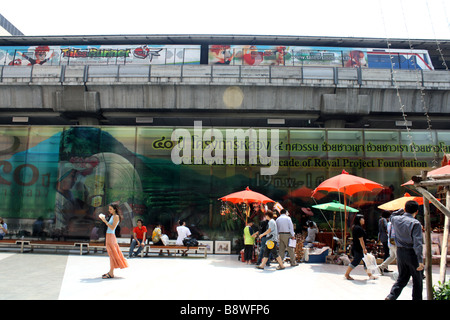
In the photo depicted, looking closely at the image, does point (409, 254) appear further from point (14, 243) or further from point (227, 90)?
point (227, 90)

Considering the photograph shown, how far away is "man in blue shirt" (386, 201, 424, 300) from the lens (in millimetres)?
5547

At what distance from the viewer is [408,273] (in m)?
5.69

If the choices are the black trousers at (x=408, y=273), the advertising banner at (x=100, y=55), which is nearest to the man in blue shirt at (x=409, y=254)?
the black trousers at (x=408, y=273)

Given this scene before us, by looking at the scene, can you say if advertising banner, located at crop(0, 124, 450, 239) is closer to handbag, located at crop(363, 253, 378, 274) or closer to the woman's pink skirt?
handbag, located at crop(363, 253, 378, 274)

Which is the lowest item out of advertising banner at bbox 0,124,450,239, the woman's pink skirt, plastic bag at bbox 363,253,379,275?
plastic bag at bbox 363,253,379,275

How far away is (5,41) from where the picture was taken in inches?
1540

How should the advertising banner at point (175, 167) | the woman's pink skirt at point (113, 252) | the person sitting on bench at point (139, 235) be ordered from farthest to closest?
the advertising banner at point (175, 167) < the person sitting on bench at point (139, 235) < the woman's pink skirt at point (113, 252)

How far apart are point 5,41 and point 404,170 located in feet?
139

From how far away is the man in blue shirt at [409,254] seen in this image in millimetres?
5547

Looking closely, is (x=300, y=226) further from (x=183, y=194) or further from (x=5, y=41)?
(x=5, y=41)

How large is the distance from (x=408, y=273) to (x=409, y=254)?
12.4 inches

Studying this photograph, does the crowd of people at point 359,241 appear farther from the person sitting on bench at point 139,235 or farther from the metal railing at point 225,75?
the metal railing at point 225,75

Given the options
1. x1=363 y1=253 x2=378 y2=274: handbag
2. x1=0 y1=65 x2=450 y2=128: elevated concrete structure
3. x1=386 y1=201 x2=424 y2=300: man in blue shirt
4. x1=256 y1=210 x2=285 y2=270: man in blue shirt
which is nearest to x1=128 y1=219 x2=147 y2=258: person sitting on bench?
x1=256 y1=210 x2=285 y2=270: man in blue shirt

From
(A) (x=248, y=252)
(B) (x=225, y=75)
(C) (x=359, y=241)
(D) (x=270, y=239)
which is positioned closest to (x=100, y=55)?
(B) (x=225, y=75)
